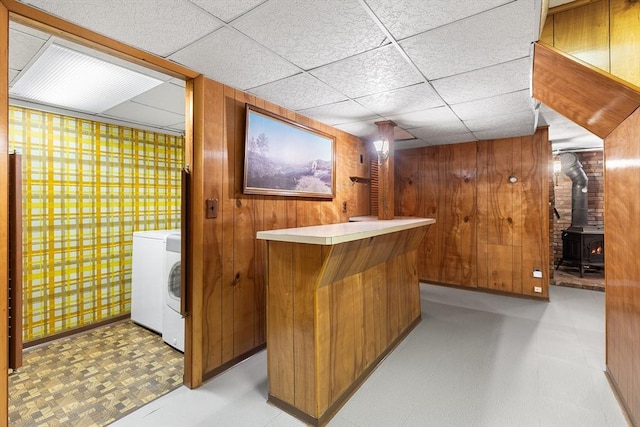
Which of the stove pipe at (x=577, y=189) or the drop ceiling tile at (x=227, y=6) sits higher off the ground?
the drop ceiling tile at (x=227, y=6)

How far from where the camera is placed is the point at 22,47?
185cm

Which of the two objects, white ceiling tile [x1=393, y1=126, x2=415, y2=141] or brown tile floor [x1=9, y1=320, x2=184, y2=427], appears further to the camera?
white ceiling tile [x1=393, y1=126, x2=415, y2=141]

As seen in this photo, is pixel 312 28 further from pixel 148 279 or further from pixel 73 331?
pixel 73 331

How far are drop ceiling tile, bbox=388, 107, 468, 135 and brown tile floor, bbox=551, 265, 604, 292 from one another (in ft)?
10.8

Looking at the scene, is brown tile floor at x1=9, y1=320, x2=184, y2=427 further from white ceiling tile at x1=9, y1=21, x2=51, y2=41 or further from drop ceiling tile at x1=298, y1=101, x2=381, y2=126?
drop ceiling tile at x1=298, y1=101, x2=381, y2=126

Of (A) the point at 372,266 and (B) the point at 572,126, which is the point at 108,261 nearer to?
(A) the point at 372,266

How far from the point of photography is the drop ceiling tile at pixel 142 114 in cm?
297

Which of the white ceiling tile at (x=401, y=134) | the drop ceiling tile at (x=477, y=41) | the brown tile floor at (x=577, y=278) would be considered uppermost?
the white ceiling tile at (x=401, y=134)

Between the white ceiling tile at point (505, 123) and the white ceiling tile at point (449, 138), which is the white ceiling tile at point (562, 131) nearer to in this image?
the white ceiling tile at point (505, 123)

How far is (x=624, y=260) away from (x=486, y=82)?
1.58 meters

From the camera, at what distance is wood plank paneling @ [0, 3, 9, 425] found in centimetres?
140

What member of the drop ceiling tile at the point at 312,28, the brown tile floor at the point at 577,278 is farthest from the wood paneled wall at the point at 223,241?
the brown tile floor at the point at 577,278

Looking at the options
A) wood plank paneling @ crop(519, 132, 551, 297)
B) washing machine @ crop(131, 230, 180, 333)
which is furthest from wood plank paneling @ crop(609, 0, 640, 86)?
washing machine @ crop(131, 230, 180, 333)

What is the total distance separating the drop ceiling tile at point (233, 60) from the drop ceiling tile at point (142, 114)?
1.18m
